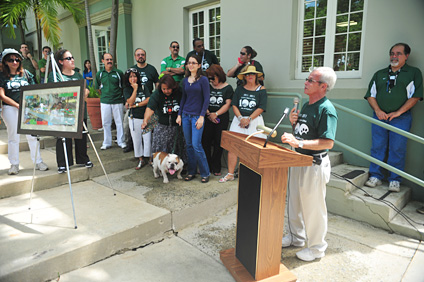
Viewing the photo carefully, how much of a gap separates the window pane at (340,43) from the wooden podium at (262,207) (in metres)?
3.45

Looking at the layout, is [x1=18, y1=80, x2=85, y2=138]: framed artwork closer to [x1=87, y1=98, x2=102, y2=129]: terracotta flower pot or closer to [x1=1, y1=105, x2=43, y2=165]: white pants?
[x1=1, y1=105, x2=43, y2=165]: white pants

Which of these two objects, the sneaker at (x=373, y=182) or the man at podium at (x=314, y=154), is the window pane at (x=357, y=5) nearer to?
the sneaker at (x=373, y=182)

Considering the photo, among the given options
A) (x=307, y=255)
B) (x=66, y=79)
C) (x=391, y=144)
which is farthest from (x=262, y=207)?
(x=66, y=79)

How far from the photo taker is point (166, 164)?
425 cm

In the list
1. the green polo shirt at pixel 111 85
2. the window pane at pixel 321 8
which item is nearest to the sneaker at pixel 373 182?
the window pane at pixel 321 8

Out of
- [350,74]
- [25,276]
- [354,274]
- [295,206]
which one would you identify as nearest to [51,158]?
[25,276]

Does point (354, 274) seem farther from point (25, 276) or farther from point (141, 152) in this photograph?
point (141, 152)

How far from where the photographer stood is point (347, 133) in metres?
4.79

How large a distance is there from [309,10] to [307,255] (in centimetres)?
434

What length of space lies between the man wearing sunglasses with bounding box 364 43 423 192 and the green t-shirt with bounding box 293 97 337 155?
2.09 meters

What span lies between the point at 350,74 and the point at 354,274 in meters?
3.40

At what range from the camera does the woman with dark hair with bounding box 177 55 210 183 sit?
4109mm

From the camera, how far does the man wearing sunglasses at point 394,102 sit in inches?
154

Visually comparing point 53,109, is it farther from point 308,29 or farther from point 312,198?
point 308,29
